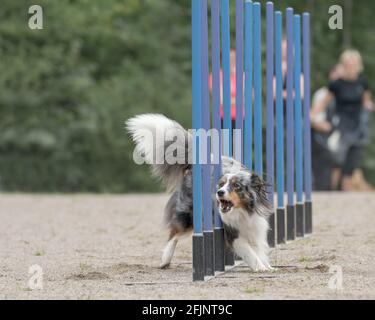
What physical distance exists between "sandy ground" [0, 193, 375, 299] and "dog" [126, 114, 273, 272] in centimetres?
25

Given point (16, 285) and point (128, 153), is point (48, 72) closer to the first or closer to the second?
point (128, 153)

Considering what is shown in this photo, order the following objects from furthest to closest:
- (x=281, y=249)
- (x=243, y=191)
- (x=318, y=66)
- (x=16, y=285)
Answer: (x=318, y=66) < (x=281, y=249) < (x=243, y=191) < (x=16, y=285)

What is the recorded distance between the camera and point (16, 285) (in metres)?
8.26

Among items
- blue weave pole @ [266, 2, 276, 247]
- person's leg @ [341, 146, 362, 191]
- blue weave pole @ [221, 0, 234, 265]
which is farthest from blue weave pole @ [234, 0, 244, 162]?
person's leg @ [341, 146, 362, 191]

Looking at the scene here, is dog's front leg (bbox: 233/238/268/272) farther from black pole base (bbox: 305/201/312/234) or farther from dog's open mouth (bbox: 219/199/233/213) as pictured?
black pole base (bbox: 305/201/312/234)

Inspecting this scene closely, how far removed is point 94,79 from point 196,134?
2009 cm

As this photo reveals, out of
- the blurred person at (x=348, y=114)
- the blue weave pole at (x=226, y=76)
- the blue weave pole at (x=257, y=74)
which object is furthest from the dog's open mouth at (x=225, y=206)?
the blurred person at (x=348, y=114)

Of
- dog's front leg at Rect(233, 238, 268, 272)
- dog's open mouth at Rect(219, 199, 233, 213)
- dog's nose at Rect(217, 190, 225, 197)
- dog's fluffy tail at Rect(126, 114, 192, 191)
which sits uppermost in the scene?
dog's fluffy tail at Rect(126, 114, 192, 191)

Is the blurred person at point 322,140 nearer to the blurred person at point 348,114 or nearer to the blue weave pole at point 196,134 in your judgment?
the blurred person at point 348,114

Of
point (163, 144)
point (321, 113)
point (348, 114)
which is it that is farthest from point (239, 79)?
point (348, 114)

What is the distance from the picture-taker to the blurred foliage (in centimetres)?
2467

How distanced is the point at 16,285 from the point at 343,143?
13017 mm
